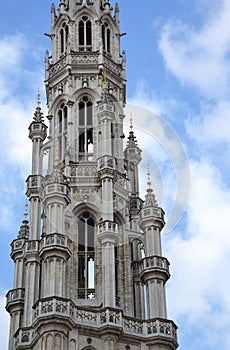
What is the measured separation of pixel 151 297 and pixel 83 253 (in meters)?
4.86

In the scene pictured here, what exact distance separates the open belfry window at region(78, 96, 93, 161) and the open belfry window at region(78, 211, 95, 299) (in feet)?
14.1

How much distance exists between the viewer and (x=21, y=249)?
153 feet

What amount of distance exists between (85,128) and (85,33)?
784 cm

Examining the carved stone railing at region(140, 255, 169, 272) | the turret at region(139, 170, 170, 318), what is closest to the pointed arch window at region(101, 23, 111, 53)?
the turret at region(139, 170, 170, 318)

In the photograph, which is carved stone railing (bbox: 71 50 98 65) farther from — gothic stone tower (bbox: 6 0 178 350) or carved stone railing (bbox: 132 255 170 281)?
carved stone railing (bbox: 132 255 170 281)

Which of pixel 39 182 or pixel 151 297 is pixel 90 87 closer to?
pixel 39 182

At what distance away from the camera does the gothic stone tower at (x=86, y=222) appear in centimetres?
3988

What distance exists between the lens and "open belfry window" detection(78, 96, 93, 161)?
160 feet

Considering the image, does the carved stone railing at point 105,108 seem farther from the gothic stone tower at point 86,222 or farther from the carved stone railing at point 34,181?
the carved stone railing at point 34,181

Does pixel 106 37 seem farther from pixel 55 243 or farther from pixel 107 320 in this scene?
pixel 107 320

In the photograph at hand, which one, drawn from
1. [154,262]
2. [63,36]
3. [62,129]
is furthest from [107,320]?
[63,36]

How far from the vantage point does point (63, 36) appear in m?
55.0

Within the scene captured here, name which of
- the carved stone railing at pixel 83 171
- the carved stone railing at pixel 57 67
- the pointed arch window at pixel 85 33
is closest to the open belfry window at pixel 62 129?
the carved stone railing at pixel 83 171

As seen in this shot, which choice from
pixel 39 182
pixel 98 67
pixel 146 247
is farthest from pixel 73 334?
pixel 98 67
